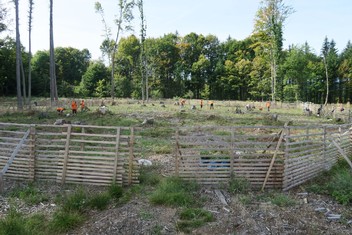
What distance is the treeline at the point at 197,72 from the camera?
180ft

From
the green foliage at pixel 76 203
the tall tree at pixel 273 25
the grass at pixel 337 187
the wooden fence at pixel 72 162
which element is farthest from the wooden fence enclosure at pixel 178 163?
the tall tree at pixel 273 25

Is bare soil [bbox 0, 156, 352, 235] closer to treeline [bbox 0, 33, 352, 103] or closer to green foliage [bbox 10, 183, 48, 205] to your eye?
green foliage [bbox 10, 183, 48, 205]

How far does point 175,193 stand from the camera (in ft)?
19.8

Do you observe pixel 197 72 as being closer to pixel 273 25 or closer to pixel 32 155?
pixel 273 25

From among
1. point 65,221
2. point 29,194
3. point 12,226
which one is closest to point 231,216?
point 65,221

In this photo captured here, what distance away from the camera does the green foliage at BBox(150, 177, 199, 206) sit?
5.87 m

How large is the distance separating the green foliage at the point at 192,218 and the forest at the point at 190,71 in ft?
145

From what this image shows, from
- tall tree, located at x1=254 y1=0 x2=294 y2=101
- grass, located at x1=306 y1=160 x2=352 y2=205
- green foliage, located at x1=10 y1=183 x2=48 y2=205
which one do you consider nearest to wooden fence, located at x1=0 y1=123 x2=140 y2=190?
green foliage, located at x1=10 y1=183 x2=48 y2=205

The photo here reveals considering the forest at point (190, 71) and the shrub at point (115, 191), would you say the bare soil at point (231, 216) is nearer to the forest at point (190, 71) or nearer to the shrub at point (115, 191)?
the shrub at point (115, 191)

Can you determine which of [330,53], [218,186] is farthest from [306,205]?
[330,53]

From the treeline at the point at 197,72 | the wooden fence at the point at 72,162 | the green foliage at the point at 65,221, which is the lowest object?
the green foliage at the point at 65,221

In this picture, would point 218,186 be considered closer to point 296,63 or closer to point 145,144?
point 145,144

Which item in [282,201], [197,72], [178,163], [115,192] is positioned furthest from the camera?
[197,72]

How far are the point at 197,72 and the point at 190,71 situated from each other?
160 cm
